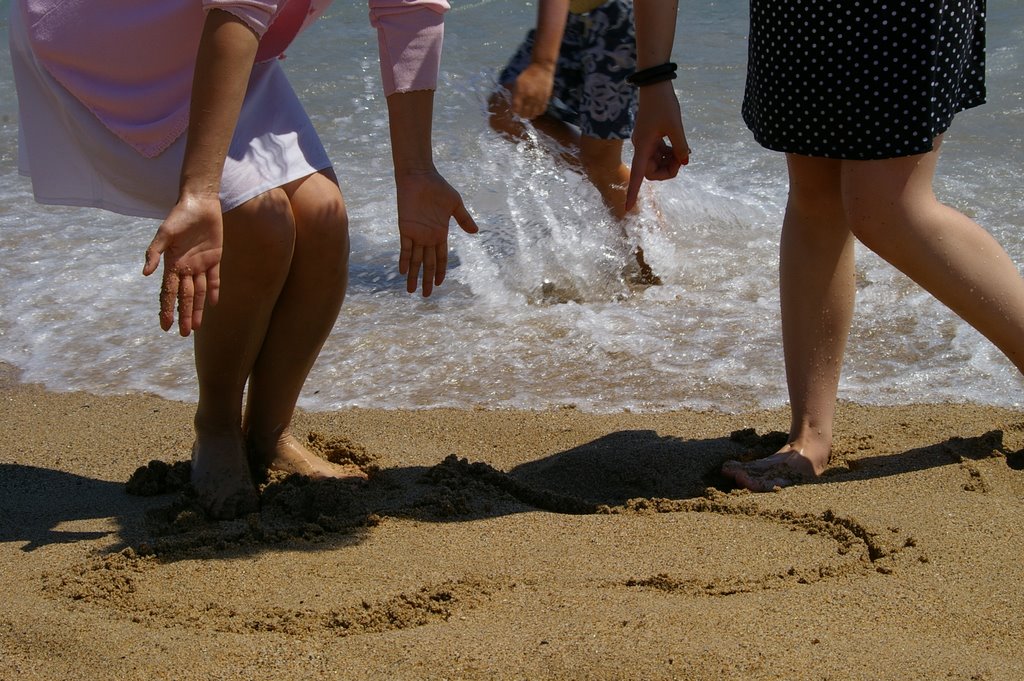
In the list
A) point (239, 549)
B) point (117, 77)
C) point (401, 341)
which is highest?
point (117, 77)

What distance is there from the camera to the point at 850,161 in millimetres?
2355

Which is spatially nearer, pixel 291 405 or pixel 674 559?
pixel 674 559

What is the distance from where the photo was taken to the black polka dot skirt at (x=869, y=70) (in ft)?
7.22

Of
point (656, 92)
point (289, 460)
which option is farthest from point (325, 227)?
point (656, 92)

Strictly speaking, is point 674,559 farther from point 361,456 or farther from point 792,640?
point 361,456

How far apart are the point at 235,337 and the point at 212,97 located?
56 centimetres

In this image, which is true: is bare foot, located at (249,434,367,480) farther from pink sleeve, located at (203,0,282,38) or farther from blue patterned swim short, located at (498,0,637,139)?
blue patterned swim short, located at (498,0,637,139)

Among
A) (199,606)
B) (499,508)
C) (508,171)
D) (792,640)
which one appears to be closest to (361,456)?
(499,508)

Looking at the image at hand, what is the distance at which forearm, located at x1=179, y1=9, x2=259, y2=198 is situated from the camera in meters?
2.04

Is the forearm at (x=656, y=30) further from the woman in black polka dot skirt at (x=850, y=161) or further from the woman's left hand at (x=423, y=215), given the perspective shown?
the woman's left hand at (x=423, y=215)

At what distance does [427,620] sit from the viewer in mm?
1898

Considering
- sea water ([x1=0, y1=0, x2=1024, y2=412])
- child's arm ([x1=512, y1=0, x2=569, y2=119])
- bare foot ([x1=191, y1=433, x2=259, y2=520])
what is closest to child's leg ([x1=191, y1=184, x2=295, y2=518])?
bare foot ([x1=191, y1=433, x2=259, y2=520])

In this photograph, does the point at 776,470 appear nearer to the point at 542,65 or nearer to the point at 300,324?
the point at 300,324

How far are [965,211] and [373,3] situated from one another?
327cm
